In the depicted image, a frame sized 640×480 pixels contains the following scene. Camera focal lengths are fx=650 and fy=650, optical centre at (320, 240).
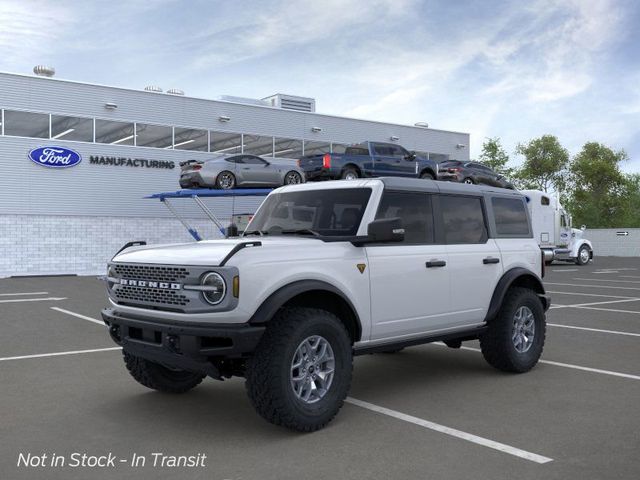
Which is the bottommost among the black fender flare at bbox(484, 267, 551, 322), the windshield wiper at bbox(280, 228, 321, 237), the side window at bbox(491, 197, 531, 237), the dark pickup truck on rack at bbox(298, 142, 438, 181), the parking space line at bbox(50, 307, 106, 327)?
the parking space line at bbox(50, 307, 106, 327)

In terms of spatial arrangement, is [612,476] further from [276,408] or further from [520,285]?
[520,285]

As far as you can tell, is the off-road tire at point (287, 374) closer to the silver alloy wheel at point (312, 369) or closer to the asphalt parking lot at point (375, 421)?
the silver alloy wheel at point (312, 369)

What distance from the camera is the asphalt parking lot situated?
13.7 ft

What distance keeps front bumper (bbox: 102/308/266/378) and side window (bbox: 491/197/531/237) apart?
3.61 metres

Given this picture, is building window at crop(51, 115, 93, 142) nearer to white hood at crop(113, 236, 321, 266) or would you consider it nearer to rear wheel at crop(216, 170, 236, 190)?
rear wheel at crop(216, 170, 236, 190)

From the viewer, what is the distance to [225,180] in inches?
905

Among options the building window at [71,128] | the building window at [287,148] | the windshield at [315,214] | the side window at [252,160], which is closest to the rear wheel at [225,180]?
the side window at [252,160]

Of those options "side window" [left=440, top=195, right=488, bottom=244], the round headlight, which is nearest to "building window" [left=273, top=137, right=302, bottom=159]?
"side window" [left=440, top=195, right=488, bottom=244]

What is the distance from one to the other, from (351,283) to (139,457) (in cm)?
209

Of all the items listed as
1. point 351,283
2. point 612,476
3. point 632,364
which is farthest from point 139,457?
point 632,364

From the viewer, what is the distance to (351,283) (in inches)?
211

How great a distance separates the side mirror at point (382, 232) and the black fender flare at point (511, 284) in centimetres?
182

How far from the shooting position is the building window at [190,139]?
99.6 feet

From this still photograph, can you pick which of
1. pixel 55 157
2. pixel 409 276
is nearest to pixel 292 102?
pixel 55 157
